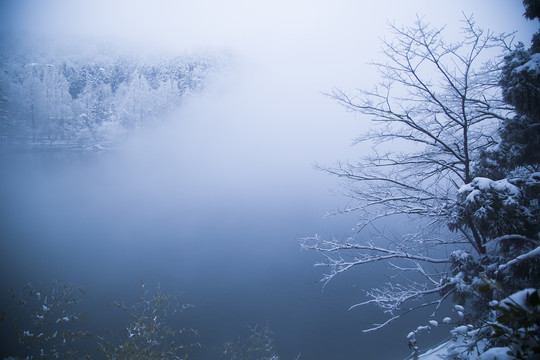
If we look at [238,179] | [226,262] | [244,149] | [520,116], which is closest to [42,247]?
[226,262]

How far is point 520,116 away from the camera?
12.8ft

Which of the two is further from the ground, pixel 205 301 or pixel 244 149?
pixel 244 149

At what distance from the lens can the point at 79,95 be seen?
178 feet

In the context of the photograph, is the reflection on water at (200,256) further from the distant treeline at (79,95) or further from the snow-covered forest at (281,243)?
the distant treeline at (79,95)

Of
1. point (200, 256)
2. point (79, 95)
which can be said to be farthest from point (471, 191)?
point (79, 95)

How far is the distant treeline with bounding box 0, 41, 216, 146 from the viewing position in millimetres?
42094

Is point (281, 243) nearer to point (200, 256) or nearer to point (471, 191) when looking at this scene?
point (200, 256)

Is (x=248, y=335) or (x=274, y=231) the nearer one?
(x=248, y=335)

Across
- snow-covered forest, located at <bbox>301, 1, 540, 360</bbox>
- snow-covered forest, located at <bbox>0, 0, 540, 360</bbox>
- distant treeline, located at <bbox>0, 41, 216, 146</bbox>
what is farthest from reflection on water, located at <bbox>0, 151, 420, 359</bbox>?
distant treeline, located at <bbox>0, 41, 216, 146</bbox>

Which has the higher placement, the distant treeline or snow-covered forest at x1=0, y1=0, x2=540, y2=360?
the distant treeline

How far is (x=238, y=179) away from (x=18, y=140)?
38.0 metres

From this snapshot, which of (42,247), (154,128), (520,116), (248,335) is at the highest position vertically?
(154,128)

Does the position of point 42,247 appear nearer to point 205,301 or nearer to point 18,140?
point 205,301

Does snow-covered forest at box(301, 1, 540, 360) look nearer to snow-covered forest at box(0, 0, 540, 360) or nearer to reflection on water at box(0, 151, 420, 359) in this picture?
snow-covered forest at box(0, 0, 540, 360)
